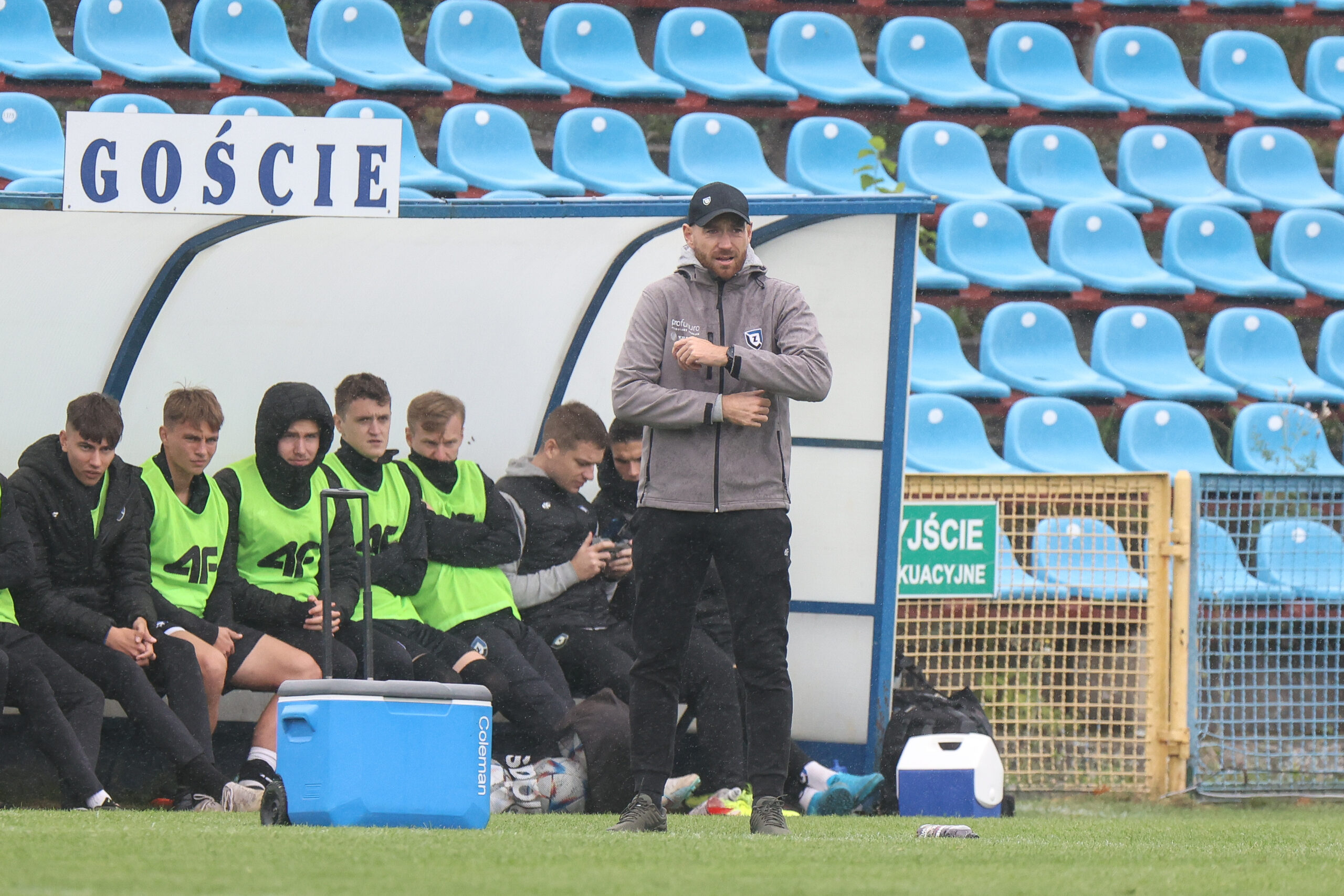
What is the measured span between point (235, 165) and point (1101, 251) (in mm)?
7106

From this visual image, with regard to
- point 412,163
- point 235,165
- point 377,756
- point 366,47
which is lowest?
point 377,756

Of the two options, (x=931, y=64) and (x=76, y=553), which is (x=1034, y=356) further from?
(x=76, y=553)

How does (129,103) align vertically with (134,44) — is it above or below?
below

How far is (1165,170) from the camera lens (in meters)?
12.2

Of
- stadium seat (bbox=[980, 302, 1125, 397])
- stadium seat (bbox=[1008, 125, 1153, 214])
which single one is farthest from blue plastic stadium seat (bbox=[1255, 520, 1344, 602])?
stadium seat (bbox=[1008, 125, 1153, 214])

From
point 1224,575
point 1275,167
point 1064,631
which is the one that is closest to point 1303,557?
point 1224,575

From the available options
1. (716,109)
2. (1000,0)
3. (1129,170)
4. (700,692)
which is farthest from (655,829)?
(1000,0)

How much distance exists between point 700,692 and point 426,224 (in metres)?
2.13

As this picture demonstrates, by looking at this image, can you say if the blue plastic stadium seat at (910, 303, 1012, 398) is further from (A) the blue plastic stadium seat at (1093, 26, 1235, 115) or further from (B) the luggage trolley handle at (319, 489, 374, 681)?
(B) the luggage trolley handle at (319, 489, 374, 681)

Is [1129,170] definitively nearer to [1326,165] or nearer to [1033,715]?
[1326,165]

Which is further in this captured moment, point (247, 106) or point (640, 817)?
point (247, 106)

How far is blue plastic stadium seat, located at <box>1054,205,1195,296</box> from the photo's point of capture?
1145cm

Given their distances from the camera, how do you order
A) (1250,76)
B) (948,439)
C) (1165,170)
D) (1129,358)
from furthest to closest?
(1250,76) < (1165,170) < (1129,358) < (948,439)

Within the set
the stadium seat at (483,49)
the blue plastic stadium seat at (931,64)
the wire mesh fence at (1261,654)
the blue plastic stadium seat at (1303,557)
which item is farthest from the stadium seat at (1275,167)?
the wire mesh fence at (1261,654)
